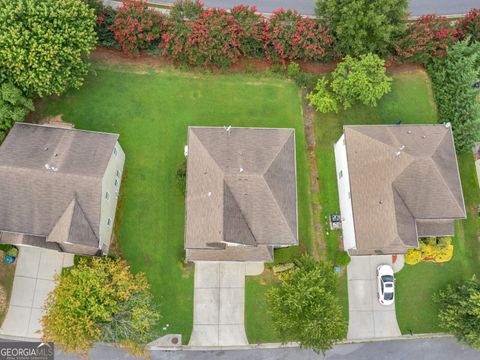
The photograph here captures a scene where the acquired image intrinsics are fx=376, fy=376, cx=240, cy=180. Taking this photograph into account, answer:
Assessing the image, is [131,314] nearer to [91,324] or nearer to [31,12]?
[91,324]

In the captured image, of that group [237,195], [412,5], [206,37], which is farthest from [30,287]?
[412,5]

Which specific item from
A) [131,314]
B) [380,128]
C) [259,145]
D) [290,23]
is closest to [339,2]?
[290,23]

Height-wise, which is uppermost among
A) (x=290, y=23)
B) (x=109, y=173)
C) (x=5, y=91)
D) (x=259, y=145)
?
(x=290, y=23)

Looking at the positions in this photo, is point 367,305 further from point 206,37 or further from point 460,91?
point 206,37

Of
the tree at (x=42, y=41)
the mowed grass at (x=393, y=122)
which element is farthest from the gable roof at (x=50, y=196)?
the mowed grass at (x=393, y=122)

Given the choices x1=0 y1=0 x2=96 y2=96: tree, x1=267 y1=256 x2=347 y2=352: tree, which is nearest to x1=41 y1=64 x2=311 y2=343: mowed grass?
Answer: x1=267 y1=256 x2=347 y2=352: tree

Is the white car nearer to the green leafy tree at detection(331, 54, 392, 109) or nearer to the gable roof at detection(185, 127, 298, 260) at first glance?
the gable roof at detection(185, 127, 298, 260)

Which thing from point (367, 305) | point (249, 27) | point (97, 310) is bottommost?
point (97, 310)
